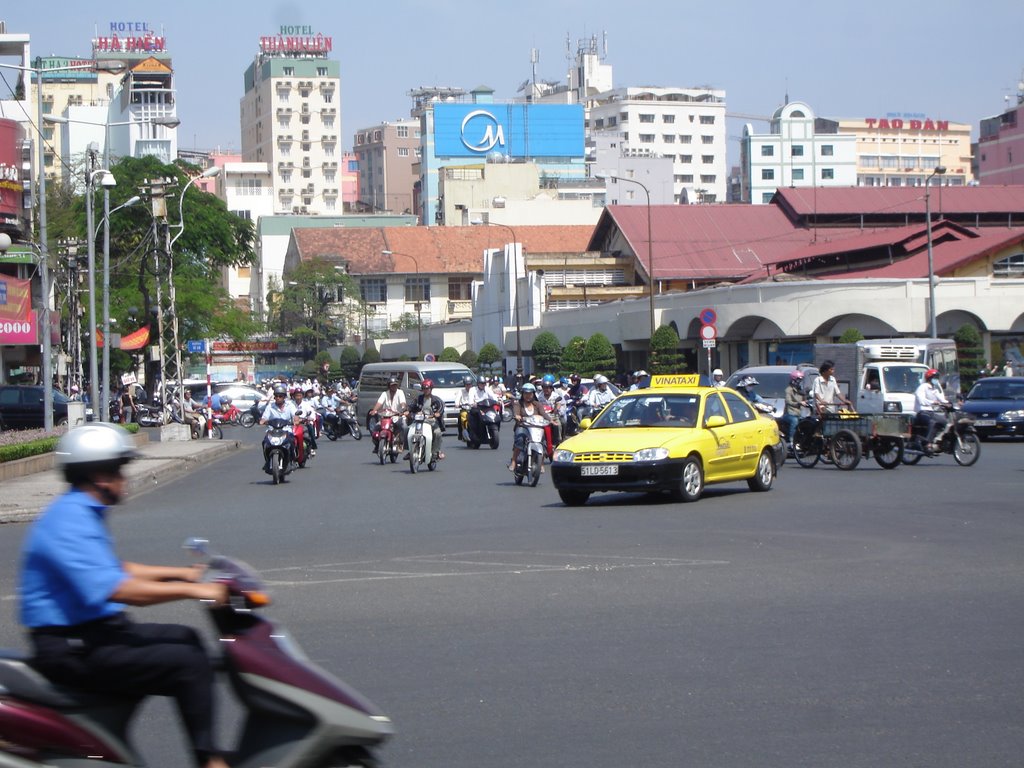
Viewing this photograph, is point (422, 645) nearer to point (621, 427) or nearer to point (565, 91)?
point (621, 427)

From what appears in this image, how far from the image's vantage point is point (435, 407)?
27672 mm

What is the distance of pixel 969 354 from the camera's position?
167 ft

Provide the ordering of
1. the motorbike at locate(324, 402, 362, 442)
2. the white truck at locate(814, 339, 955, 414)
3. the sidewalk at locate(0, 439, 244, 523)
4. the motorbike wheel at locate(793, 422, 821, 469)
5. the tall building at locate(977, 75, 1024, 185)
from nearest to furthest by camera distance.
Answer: the sidewalk at locate(0, 439, 244, 523), the motorbike wheel at locate(793, 422, 821, 469), the white truck at locate(814, 339, 955, 414), the motorbike at locate(324, 402, 362, 442), the tall building at locate(977, 75, 1024, 185)

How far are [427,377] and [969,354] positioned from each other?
20.8 meters

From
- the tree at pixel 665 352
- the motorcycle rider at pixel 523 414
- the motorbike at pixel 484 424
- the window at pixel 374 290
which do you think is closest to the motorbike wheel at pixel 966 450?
the motorcycle rider at pixel 523 414

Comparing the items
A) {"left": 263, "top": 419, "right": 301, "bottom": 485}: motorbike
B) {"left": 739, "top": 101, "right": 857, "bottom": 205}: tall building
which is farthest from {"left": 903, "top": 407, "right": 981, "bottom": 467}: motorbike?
{"left": 739, "top": 101, "right": 857, "bottom": 205}: tall building

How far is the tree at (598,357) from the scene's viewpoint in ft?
214

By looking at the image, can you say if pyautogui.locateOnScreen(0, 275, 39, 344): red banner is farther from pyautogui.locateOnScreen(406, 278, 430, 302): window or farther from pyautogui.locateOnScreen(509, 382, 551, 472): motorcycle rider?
pyautogui.locateOnScreen(406, 278, 430, 302): window

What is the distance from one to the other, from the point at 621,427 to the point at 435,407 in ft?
31.3

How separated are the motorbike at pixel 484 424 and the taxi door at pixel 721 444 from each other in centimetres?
1445

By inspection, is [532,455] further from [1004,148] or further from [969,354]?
[1004,148]

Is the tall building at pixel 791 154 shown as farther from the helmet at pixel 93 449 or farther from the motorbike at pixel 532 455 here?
the helmet at pixel 93 449

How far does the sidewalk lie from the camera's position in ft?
62.1

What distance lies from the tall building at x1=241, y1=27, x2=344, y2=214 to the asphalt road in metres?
144
